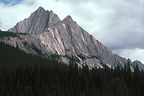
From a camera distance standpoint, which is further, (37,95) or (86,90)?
(86,90)

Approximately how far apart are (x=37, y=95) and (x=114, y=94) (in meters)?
54.9

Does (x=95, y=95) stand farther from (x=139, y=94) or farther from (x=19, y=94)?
(x=19, y=94)

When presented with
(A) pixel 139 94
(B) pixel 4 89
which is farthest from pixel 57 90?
(A) pixel 139 94

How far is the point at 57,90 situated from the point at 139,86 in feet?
210

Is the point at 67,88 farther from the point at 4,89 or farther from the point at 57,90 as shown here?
the point at 4,89

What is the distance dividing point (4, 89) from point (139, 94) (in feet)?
322

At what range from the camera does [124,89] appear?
564ft

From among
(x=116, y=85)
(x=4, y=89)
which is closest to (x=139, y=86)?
(x=116, y=85)

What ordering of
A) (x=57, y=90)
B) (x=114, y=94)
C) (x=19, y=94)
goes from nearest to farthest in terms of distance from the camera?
(x=114, y=94), (x=19, y=94), (x=57, y=90)

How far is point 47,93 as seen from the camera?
18100 cm

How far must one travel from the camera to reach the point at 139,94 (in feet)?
608

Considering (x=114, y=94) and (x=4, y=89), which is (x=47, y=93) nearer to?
(x=4, y=89)

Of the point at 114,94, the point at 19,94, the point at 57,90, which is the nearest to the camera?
the point at 114,94

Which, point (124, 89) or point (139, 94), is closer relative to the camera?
point (124, 89)
